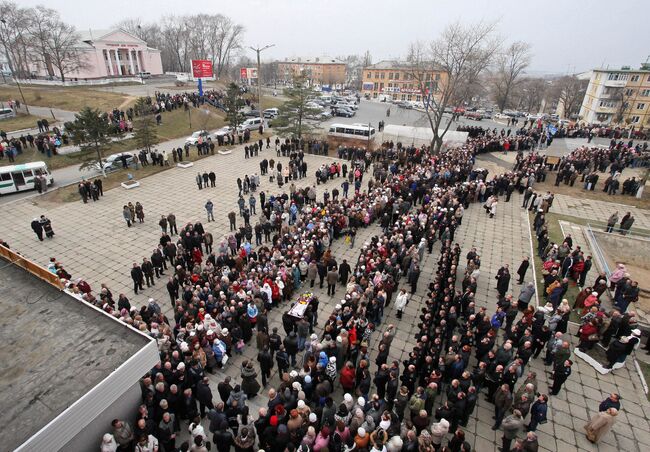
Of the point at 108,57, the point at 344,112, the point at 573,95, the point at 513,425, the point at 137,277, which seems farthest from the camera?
the point at 573,95

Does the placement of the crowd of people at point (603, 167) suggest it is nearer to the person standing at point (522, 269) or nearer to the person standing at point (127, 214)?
the person standing at point (522, 269)

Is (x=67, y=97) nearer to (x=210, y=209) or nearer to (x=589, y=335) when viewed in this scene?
(x=210, y=209)

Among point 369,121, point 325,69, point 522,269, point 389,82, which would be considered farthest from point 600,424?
point 325,69

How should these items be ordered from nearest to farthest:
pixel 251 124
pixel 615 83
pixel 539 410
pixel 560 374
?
1. pixel 539 410
2. pixel 560 374
3. pixel 251 124
4. pixel 615 83

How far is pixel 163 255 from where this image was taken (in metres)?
13.2

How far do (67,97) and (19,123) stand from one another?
34.7 feet

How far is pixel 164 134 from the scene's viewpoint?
32719 mm

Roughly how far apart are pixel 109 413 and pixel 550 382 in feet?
32.2

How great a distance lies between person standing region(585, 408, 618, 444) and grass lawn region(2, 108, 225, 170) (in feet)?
84.1

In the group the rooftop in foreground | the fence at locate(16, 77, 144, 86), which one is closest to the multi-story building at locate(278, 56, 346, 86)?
the fence at locate(16, 77, 144, 86)

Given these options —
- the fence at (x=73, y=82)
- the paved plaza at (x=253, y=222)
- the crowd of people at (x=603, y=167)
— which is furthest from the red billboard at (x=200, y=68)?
the crowd of people at (x=603, y=167)

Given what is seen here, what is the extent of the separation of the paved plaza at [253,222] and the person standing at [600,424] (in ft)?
0.61

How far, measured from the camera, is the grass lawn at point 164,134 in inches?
933

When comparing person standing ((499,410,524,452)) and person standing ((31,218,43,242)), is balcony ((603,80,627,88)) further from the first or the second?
person standing ((31,218,43,242))
